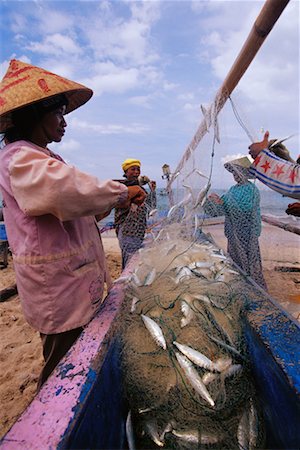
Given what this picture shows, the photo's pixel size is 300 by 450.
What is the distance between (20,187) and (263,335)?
1.83 meters

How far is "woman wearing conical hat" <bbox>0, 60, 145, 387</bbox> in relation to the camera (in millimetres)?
1650

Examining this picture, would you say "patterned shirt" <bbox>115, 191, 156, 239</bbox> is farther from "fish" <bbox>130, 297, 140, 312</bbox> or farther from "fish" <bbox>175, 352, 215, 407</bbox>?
"fish" <bbox>175, 352, 215, 407</bbox>

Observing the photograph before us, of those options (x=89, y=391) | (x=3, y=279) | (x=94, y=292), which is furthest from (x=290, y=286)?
(x=3, y=279)

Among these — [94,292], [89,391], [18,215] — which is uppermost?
[18,215]

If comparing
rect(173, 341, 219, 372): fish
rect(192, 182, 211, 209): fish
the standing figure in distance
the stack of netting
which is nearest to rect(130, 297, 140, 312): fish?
the stack of netting

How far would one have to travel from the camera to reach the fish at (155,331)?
6.23 ft

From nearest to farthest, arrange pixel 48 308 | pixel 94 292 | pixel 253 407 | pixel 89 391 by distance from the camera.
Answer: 1. pixel 89 391
2. pixel 253 407
3. pixel 48 308
4. pixel 94 292

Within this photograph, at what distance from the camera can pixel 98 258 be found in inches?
91.9

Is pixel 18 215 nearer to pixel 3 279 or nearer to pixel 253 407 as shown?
pixel 253 407

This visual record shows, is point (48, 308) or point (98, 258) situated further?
point (98, 258)

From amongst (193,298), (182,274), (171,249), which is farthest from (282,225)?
(193,298)

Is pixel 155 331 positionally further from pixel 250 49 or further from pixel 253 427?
pixel 250 49

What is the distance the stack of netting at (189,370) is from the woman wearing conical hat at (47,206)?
0.50m

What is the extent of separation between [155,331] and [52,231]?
1012 millimetres
